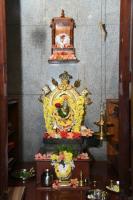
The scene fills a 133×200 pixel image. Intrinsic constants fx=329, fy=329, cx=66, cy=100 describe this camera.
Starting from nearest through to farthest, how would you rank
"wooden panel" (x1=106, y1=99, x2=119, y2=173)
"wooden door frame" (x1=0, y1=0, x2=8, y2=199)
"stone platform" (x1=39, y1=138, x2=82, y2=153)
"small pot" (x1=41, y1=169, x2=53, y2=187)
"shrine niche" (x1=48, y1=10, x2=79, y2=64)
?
"wooden door frame" (x1=0, y1=0, x2=8, y2=199) < "small pot" (x1=41, y1=169, x2=53, y2=187) < "stone platform" (x1=39, y1=138, x2=82, y2=153) < "wooden panel" (x1=106, y1=99, x2=119, y2=173) < "shrine niche" (x1=48, y1=10, x2=79, y2=64)

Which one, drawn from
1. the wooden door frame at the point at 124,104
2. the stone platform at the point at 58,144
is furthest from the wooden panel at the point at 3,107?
the stone platform at the point at 58,144

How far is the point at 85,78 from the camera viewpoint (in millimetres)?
4395

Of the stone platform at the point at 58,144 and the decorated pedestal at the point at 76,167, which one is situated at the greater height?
the stone platform at the point at 58,144

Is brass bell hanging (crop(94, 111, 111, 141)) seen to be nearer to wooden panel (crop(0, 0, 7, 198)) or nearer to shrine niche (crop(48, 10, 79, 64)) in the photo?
shrine niche (crop(48, 10, 79, 64))

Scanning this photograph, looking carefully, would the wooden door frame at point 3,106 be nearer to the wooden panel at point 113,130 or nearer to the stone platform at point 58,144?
the stone platform at point 58,144

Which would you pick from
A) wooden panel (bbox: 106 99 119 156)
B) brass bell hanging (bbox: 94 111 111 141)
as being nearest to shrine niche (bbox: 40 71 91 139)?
brass bell hanging (bbox: 94 111 111 141)

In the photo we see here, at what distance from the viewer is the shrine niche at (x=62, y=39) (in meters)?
4.25

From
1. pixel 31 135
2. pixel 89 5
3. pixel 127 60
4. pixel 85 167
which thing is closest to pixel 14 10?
pixel 89 5

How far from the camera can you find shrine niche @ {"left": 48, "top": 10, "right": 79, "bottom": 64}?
4254 mm

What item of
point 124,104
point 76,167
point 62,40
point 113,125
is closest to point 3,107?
point 124,104

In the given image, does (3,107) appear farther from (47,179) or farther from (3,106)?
(47,179)

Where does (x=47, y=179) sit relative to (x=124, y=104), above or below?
below

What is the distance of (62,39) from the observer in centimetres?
429

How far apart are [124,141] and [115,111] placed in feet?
5.03
